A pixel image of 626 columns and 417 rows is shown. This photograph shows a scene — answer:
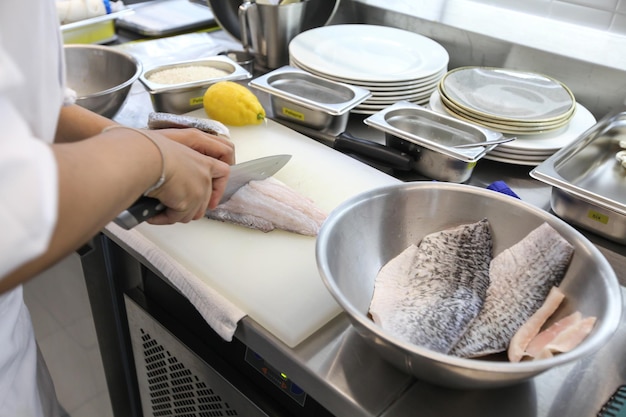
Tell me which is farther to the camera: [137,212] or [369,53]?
[369,53]

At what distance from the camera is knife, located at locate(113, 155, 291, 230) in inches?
24.5

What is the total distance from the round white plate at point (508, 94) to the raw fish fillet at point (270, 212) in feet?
1.37

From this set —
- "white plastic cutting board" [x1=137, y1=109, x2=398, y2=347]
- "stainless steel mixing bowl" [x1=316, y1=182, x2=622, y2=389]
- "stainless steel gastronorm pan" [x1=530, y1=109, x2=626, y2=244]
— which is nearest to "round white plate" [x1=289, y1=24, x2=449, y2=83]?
"white plastic cutting board" [x1=137, y1=109, x2=398, y2=347]

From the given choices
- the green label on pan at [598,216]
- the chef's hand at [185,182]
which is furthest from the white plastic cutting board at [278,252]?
the green label on pan at [598,216]

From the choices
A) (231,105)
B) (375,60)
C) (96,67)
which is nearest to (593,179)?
(375,60)

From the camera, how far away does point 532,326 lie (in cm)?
65

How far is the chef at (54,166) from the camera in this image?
1.26 ft

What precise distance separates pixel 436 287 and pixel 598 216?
1.10ft

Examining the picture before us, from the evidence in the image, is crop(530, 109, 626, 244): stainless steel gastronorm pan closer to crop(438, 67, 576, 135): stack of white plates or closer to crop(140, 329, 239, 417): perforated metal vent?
crop(438, 67, 576, 135): stack of white plates

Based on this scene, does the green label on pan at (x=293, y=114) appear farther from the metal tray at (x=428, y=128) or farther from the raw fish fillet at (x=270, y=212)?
the raw fish fillet at (x=270, y=212)

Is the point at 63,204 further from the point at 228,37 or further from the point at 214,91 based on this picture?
the point at 228,37

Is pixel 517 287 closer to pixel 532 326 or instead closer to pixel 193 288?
pixel 532 326

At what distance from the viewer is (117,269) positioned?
1034mm

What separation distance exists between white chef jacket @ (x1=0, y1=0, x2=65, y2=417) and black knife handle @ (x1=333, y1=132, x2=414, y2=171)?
22.7 inches
